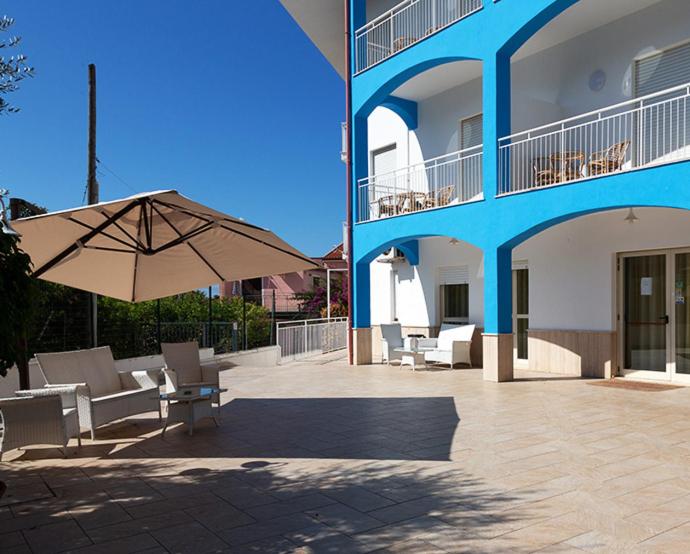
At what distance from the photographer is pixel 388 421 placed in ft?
23.5

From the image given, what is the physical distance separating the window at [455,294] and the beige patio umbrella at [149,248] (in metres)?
6.98

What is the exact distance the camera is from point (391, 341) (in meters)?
13.4

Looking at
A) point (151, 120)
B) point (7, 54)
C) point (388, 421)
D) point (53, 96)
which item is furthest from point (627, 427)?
point (151, 120)

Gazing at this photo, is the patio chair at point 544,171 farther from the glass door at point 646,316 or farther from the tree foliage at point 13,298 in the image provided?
the tree foliage at point 13,298

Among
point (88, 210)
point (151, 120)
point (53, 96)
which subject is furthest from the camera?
point (151, 120)

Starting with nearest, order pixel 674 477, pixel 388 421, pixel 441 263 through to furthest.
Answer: pixel 674 477 → pixel 388 421 → pixel 441 263

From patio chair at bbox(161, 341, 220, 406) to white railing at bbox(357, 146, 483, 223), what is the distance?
6362 mm

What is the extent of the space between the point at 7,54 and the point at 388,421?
5586 mm

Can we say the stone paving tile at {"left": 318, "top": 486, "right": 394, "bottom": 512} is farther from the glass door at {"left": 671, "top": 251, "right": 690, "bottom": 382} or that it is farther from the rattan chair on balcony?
the rattan chair on balcony

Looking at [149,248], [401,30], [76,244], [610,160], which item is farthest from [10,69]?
[401,30]

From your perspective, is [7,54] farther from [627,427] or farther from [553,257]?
[553,257]

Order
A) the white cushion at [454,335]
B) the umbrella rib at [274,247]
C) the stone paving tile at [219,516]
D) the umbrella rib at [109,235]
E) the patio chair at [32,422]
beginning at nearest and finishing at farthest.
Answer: the stone paving tile at [219,516] < the patio chair at [32,422] < the umbrella rib at [109,235] < the umbrella rib at [274,247] < the white cushion at [454,335]

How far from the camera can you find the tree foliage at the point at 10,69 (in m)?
4.14

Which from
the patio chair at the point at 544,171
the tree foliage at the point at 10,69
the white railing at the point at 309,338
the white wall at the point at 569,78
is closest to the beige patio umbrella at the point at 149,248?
the tree foliage at the point at 10,69
